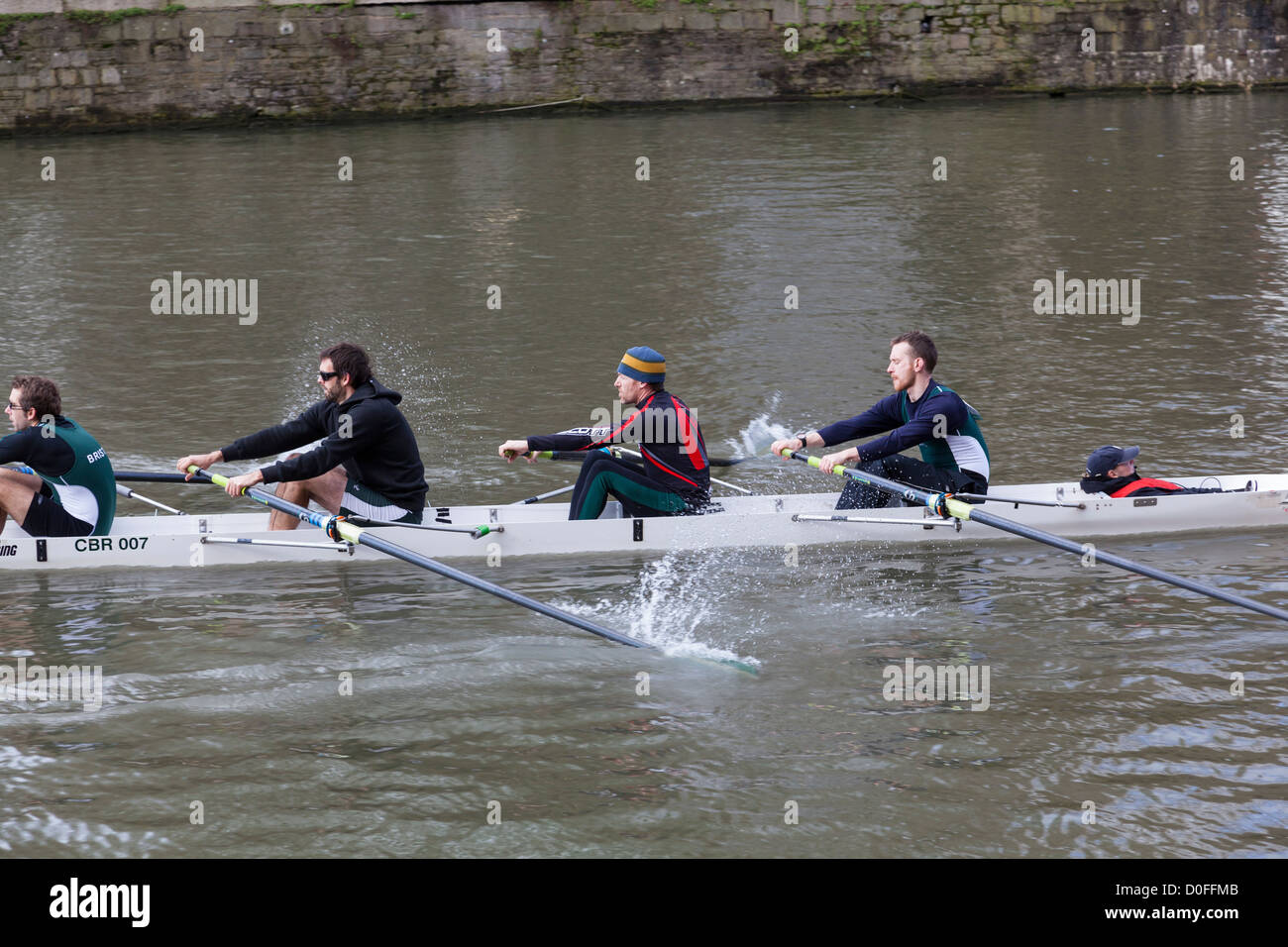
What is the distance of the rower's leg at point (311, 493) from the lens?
335 inches

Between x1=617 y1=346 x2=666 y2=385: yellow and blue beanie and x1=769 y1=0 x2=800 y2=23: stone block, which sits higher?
x1=769 y1=0 x2=800 y2=23: stone block

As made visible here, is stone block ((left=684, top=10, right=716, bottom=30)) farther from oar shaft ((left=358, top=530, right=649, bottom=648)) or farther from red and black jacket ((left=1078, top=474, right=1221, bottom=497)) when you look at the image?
oar shaft ((left=358, top=530, right=649, bottom=648))

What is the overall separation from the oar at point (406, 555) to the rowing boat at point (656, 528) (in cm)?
37

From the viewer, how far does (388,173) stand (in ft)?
68.2

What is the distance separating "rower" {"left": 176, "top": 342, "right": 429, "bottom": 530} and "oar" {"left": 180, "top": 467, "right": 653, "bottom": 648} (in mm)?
143

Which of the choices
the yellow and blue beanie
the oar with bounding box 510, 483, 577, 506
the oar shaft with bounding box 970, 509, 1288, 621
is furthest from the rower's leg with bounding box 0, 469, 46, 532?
the oar shaft with bounding box 970, 509, 1288, 621

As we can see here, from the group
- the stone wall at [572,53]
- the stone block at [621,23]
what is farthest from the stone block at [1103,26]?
the stone block at [621,23]

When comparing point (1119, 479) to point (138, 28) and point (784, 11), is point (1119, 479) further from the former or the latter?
point (138, 28)

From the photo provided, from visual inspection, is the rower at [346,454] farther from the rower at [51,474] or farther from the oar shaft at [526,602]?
the oar shaft at [526,602]

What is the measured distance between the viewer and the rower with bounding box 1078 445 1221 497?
28.5 feet
